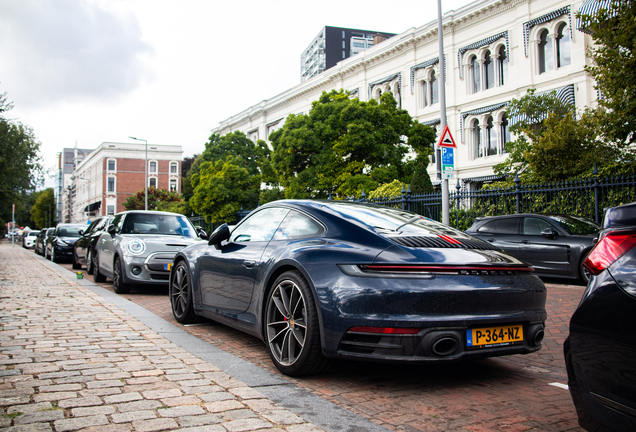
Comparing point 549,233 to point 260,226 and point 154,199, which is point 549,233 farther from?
point 154,199

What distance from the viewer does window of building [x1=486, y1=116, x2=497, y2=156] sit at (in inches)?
1245

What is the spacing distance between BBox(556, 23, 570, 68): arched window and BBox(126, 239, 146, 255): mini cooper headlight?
26.6m

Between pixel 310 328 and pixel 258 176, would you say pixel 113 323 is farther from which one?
pixel 258 176

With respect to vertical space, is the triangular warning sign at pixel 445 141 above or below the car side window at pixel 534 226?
above

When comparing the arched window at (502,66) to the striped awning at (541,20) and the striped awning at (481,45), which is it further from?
the striped awning at (541,20)

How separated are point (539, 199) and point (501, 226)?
3983 mm

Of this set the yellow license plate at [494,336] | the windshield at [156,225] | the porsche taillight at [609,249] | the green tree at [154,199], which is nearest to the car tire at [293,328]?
the yellow license plate at [494,336]

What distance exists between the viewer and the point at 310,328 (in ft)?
11.7

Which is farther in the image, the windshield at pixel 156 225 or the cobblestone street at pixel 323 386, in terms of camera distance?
the windshield at pixel 156 225

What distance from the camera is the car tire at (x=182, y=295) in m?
5.90

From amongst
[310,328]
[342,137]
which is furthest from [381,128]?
[310,328]

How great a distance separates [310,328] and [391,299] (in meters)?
0.67

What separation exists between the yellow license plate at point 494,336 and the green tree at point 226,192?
1355 inches

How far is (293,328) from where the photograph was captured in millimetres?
3822
